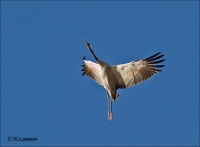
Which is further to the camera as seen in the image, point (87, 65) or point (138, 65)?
point (87, 65)

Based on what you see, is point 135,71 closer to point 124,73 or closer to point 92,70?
point 124,73

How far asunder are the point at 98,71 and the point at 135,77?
2.12 m

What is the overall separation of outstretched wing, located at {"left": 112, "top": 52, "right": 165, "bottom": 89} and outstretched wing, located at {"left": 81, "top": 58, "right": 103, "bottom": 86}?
1319 millimetres

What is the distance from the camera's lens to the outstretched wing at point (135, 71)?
30480 mm

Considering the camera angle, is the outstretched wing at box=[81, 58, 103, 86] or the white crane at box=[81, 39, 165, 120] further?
the outstretched wing at box=[81, 58, 103, 86]

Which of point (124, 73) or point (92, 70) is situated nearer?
point (124, 73)

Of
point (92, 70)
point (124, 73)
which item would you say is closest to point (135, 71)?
point (124, 73)

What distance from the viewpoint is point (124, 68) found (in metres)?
31.0

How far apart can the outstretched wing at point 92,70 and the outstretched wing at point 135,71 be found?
1.32m

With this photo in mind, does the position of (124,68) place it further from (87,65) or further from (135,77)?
(87,65)

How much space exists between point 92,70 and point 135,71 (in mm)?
2687

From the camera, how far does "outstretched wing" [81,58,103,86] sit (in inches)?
1276

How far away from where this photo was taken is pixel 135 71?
3097 centimetres

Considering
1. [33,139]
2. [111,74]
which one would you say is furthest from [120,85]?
[33,139]
